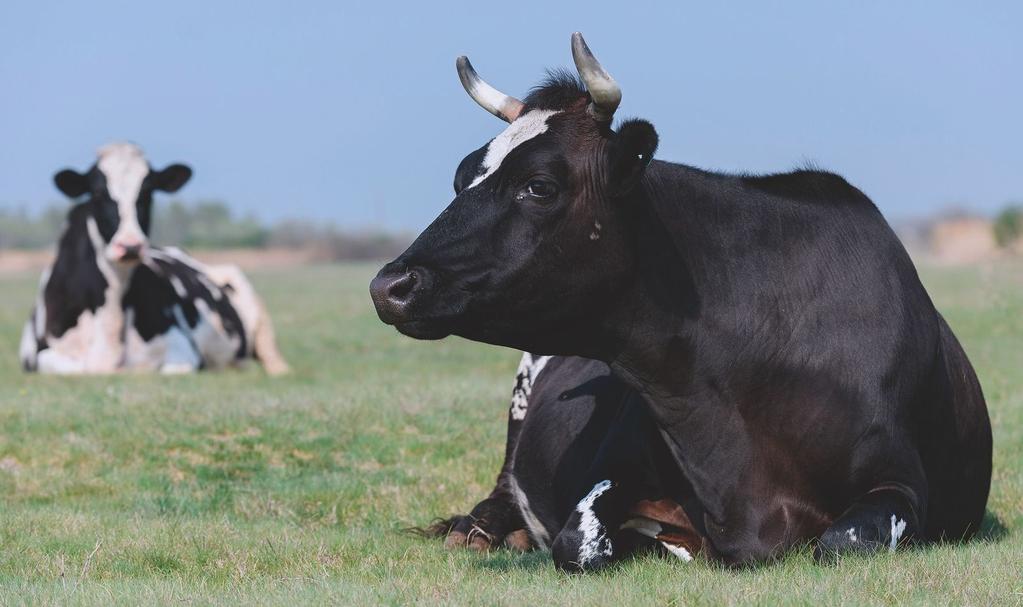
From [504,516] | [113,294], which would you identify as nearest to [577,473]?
[504,516]

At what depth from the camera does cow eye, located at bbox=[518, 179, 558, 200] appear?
21.7 ft

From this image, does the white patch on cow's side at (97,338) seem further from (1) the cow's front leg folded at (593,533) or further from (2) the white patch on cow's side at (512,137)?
(2) the white patch on cow's side at (512,137)

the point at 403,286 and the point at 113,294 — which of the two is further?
the point at 113,294

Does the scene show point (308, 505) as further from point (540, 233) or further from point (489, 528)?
point (540, 233)

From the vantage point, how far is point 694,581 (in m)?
6.14

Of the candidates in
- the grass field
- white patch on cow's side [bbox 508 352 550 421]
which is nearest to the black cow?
the grass field

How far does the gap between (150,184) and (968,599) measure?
16.2 meters

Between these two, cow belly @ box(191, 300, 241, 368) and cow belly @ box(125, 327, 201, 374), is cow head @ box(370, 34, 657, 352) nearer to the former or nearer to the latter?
cow belly @ box(125, 327, 201, 374)

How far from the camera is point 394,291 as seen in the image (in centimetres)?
627

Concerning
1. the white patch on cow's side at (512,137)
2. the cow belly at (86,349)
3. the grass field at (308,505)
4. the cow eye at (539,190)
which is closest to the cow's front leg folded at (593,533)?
the grass field at (308,505)

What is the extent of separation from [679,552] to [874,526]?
0.96 metres

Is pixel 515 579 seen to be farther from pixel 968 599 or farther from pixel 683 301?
pixel 968 599

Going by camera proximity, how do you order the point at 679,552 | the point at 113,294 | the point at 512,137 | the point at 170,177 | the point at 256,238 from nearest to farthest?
the point at 512,137
the point at 679,552
the point at 113,294
the point at 170,177
the point at 256,238

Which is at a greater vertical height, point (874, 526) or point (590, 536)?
point (874, 526)
